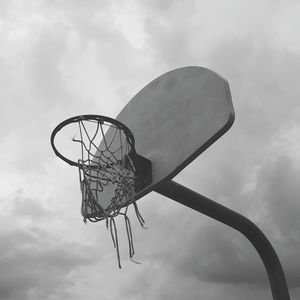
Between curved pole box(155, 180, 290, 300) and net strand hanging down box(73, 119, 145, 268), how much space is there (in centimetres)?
35

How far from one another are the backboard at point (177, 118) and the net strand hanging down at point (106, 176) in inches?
7.3

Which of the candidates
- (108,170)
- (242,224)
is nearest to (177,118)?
(108,170)

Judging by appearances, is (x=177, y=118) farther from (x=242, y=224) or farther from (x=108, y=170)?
(x=242, y=224)

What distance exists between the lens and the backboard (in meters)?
2.96

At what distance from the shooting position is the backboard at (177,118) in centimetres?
296

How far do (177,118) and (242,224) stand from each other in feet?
4.39

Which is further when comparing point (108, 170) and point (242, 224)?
point (242, 224)

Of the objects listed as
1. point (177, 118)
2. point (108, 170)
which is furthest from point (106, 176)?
point (177, 118)

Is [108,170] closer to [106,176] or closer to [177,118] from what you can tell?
[106,176]

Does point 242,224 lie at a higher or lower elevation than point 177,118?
lower

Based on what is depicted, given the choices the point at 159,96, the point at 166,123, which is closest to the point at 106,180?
the point at 166,123

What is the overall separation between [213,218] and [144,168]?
93cm

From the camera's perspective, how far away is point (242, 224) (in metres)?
3.76

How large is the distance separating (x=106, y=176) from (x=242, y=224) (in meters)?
1.58
